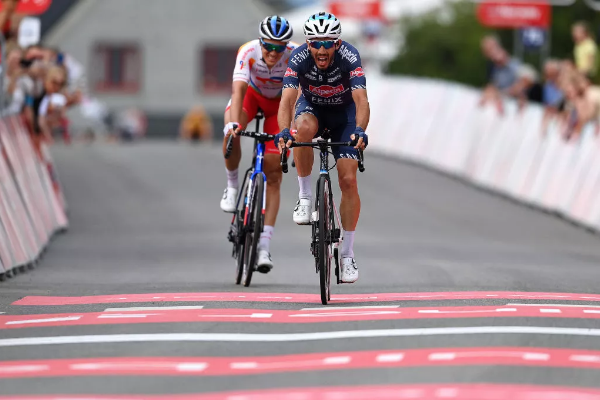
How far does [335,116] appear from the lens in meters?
11.6

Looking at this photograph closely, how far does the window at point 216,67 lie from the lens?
68062 millimetres

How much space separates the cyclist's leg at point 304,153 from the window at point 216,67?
56.5 meters

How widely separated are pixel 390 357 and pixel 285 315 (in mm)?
2036

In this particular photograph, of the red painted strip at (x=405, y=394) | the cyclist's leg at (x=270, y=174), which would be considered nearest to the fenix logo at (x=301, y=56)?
the cyclist's leg at (x=270, y=174)

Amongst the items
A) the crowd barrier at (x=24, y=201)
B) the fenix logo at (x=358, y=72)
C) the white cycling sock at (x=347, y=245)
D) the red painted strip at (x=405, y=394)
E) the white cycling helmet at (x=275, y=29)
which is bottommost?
the crowd barrier at (x=24, y=201)

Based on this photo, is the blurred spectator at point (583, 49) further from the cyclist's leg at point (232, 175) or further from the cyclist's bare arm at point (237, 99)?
the cyclist's bare arm at point (237, 99)

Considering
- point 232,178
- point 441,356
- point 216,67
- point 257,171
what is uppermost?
point 257,171

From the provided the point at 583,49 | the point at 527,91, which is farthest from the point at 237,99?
the point at 527,91

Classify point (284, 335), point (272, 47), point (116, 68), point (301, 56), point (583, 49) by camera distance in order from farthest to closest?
point (116, 68) → point (583, 49) → point (272, 47) → point (301, 56) → point (284, 335)

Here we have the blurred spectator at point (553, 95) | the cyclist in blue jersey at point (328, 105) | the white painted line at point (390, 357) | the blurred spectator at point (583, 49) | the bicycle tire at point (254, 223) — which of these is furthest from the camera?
the blurred spectator at point (553, 95)

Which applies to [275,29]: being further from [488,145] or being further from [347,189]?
[488,145]

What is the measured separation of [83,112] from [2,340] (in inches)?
2248

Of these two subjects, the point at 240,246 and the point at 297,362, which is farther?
the point at 240,246

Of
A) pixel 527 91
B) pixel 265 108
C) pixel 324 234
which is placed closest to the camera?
pixel 324 234
